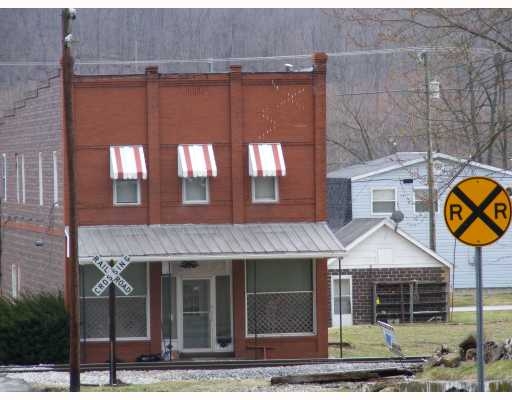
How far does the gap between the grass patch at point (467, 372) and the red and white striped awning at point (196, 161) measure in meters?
11.7

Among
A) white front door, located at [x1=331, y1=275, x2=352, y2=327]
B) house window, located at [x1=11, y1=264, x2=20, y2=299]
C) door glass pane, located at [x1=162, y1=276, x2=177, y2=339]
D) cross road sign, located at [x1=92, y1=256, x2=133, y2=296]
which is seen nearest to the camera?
cross road sign, located at [x1=92, y1=256, x2=133, y2=296]

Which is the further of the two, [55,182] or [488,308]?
[488,308]

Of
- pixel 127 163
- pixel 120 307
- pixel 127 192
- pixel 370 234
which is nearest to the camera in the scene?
pixel 120 307

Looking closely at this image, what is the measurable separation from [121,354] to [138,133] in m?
5.96

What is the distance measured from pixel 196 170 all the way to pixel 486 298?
21.6 meters

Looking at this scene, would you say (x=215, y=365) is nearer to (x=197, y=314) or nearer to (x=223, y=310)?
(x=197, y=314)

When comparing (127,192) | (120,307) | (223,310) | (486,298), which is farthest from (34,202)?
(486,298)

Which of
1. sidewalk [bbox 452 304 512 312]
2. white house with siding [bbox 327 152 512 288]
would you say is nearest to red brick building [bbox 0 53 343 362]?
sidewalk [bbox 452 304 512 312]

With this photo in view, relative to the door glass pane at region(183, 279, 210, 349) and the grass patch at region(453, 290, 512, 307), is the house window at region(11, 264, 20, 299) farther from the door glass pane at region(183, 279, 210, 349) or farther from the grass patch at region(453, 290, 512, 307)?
the grass patch at region(453, 290, 512, 307)

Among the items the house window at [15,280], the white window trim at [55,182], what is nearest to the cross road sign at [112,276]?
the white window trim at [55,182]

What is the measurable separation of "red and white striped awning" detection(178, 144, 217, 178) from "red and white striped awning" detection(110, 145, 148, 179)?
1016 mm

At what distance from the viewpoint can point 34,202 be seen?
36656mm

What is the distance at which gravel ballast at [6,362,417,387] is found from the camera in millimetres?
23438

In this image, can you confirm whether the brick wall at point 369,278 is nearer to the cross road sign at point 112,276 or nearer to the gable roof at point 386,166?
the gable roof at point 386,166
